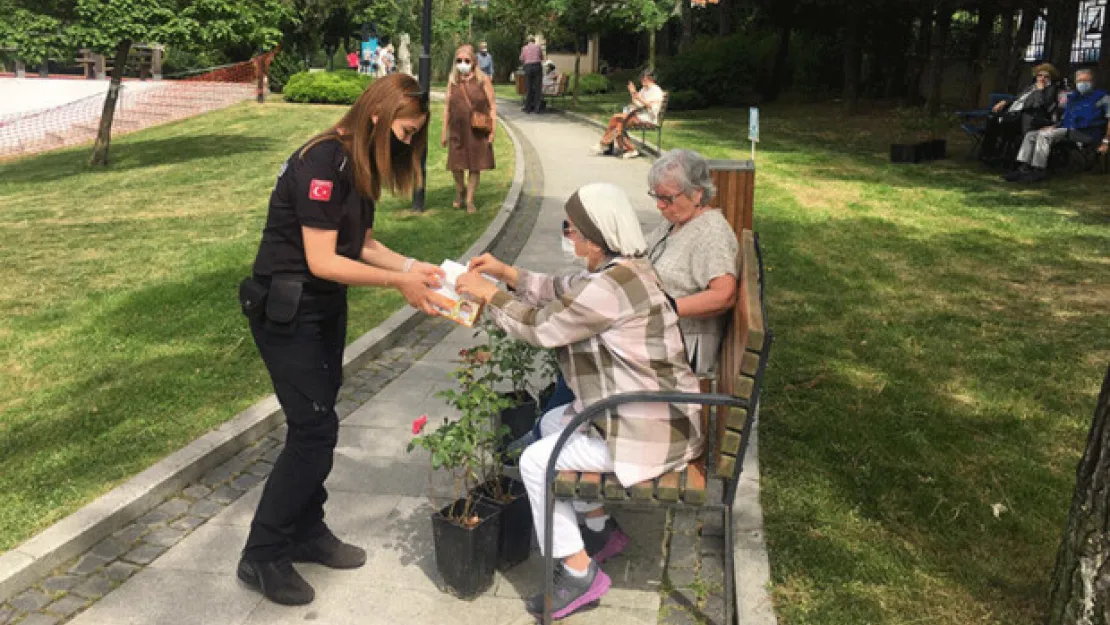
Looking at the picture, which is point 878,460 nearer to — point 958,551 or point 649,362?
point 958,551

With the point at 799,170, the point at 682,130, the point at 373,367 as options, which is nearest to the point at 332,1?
the point at 682,130

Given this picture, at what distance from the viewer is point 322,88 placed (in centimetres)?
3033

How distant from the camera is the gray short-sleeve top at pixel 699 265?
4.72 meters

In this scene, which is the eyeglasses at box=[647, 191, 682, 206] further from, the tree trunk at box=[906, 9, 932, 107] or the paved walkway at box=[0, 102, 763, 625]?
the tree trunk at box=[906, 9, 932, 107]

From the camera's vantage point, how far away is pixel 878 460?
5.32 meters

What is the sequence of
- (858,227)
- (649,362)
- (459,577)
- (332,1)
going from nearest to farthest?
(649,362), (459,577), (858,227), (332,1)

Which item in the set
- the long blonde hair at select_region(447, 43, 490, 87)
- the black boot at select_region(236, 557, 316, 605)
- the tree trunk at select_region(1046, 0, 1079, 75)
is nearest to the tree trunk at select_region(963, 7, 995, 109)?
the tree trunk at select_region(1046, 0, 1079, 75)

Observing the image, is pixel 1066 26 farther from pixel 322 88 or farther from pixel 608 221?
pixel 322 88

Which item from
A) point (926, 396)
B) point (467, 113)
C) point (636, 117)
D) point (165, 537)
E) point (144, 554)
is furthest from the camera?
point (636, 117)

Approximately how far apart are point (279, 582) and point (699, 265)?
7.43 feet

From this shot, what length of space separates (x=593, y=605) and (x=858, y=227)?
848 centimetres

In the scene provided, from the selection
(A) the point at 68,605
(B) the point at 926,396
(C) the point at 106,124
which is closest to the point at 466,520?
(A) the point at 68,605

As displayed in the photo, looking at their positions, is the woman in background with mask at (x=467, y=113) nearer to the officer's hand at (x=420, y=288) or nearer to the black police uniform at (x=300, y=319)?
the black police uniform at (x=300, y=319)

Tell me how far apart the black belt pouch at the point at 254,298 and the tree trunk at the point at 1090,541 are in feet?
9.60
